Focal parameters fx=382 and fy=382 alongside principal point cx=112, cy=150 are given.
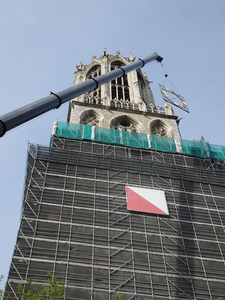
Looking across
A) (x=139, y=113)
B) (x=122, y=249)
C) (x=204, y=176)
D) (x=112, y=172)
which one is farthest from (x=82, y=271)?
(x=139, y=113)

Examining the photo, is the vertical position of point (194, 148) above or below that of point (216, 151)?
above

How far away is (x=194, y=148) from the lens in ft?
117

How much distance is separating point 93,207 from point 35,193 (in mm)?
4202

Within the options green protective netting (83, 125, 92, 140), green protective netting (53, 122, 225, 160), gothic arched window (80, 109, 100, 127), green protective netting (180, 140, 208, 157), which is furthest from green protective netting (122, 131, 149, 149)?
gothic arched window (80, 109, 100, 127)

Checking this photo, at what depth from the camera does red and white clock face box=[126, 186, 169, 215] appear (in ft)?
90.1

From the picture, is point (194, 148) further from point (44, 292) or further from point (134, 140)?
point (44, 292)

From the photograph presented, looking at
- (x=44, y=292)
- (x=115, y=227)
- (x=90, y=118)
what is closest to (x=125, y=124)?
(x=90, y=118)

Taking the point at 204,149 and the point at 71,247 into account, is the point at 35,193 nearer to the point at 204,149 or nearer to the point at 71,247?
the point at 71,247

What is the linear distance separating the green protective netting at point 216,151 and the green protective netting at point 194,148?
0.56 metres

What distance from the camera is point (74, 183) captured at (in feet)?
93.5

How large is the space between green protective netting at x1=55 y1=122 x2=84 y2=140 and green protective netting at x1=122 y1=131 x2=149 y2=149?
13.3 ft

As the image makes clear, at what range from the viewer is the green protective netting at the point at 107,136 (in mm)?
34531

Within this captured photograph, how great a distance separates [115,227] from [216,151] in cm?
1475

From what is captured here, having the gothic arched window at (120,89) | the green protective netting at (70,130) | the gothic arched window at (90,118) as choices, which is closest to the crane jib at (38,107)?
the green protective netting at (70,130)
